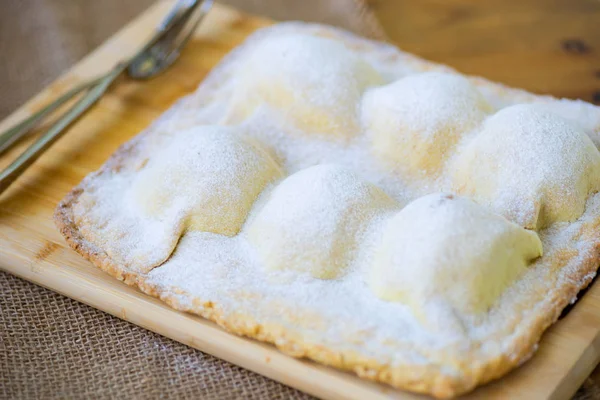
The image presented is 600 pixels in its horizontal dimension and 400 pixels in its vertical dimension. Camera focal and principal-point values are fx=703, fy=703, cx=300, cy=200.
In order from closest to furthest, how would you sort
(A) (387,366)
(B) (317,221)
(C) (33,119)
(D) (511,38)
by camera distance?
(A) (387,366)
(B) (317,221)
(C) (33,119)
(D) (511,38)

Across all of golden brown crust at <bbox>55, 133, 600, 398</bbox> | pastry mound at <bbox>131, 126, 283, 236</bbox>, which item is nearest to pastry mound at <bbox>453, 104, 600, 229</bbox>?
golden brown crust at <bbox>55, 133, 600, 398</bbox>

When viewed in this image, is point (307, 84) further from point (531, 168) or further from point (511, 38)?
point (511, 38)

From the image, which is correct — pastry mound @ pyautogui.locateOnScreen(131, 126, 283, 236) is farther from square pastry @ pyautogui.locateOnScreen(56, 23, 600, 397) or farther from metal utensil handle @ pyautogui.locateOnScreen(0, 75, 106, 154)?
metal utensil handle @ pyautogui.locateOnScreen(0, 75, 106, 154)

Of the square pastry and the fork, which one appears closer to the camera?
the square pastry

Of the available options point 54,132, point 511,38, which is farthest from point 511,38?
point 54,132

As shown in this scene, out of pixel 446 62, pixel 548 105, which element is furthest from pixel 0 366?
pixel 446 62

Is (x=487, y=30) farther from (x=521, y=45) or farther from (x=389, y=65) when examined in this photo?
(x=389, y=65)
